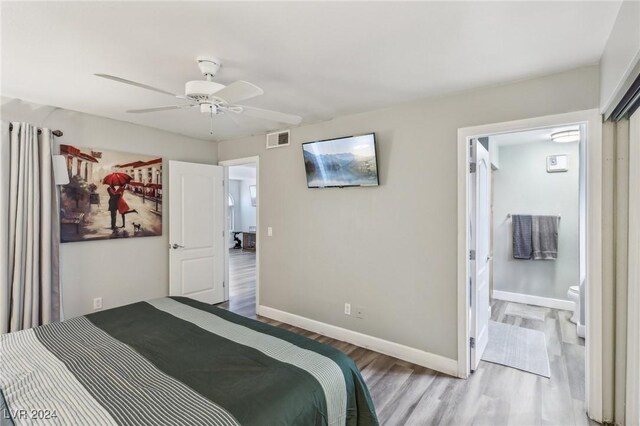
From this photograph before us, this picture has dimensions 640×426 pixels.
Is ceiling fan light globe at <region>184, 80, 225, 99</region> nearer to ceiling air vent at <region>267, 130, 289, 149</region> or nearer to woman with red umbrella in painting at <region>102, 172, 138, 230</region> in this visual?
ceiling air vent at <region>267, 130, 289, 149</region>

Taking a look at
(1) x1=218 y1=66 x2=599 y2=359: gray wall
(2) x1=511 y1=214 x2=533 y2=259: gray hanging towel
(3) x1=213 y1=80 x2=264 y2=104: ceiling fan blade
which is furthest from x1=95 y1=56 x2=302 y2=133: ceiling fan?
(2) x1=511 y1=214 x2=533 y2=259: gray hanging towel

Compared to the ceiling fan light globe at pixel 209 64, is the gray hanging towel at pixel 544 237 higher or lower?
lower

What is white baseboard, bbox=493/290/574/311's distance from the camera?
4.21 metres

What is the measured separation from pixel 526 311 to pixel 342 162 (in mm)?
3263

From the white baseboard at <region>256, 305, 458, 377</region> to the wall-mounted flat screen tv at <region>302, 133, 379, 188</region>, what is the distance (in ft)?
5.04

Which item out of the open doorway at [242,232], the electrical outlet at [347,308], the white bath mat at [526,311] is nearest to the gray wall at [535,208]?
the white bath mat at [526,311]

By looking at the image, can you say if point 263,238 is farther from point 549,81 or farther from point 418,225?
point 549,81

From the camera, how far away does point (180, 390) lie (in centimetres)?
133

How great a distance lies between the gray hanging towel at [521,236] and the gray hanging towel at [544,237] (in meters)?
0.06

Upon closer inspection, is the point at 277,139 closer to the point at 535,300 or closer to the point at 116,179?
the point at 116,179

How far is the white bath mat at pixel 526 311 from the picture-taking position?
3969 millimetres

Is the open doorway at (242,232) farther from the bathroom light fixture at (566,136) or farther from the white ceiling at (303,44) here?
the bathroom light fixture at (566,136)

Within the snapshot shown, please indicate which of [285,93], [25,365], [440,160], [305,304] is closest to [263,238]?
[305,304]

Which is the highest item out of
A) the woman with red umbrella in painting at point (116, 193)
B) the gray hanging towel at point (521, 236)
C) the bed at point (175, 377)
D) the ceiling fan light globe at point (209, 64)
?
the ceiling fan light globe at point (209, 64)
